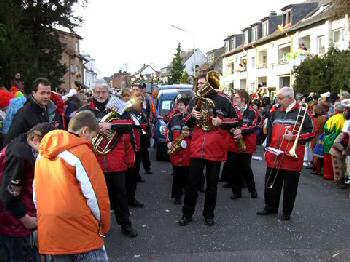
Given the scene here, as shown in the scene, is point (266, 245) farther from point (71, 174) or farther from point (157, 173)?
point (157, 173)

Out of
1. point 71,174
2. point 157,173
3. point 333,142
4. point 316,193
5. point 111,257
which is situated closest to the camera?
point 71,174

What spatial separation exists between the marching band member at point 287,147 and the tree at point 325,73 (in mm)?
13269

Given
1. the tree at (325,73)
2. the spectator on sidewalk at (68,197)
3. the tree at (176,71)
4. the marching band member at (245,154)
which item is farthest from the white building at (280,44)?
the spectator on sidewalk at (68,197)

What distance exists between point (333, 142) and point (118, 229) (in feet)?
20.8

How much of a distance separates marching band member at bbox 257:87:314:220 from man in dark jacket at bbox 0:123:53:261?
441cm

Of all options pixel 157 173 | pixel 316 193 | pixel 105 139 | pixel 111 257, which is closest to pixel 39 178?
pixel 111 257

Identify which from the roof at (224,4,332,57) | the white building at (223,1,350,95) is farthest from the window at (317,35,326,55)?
the roof at (224,4,332,57)

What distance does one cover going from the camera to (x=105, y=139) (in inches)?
264

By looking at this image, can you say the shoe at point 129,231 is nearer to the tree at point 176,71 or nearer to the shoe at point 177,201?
the shoe at point 177,201

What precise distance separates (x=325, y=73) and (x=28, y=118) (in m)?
21.2

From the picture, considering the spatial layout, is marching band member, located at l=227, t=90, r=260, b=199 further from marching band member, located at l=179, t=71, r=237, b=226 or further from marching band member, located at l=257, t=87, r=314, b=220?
marching band member, located at l=179, t=71, r=237, b=226

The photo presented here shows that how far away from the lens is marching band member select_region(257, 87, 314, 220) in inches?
296

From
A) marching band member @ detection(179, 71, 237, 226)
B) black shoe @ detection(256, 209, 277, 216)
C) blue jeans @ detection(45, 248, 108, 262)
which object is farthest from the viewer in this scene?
black shoe @ detection(256, 209, 277, 216)

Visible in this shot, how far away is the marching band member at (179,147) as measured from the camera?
8.70 m
